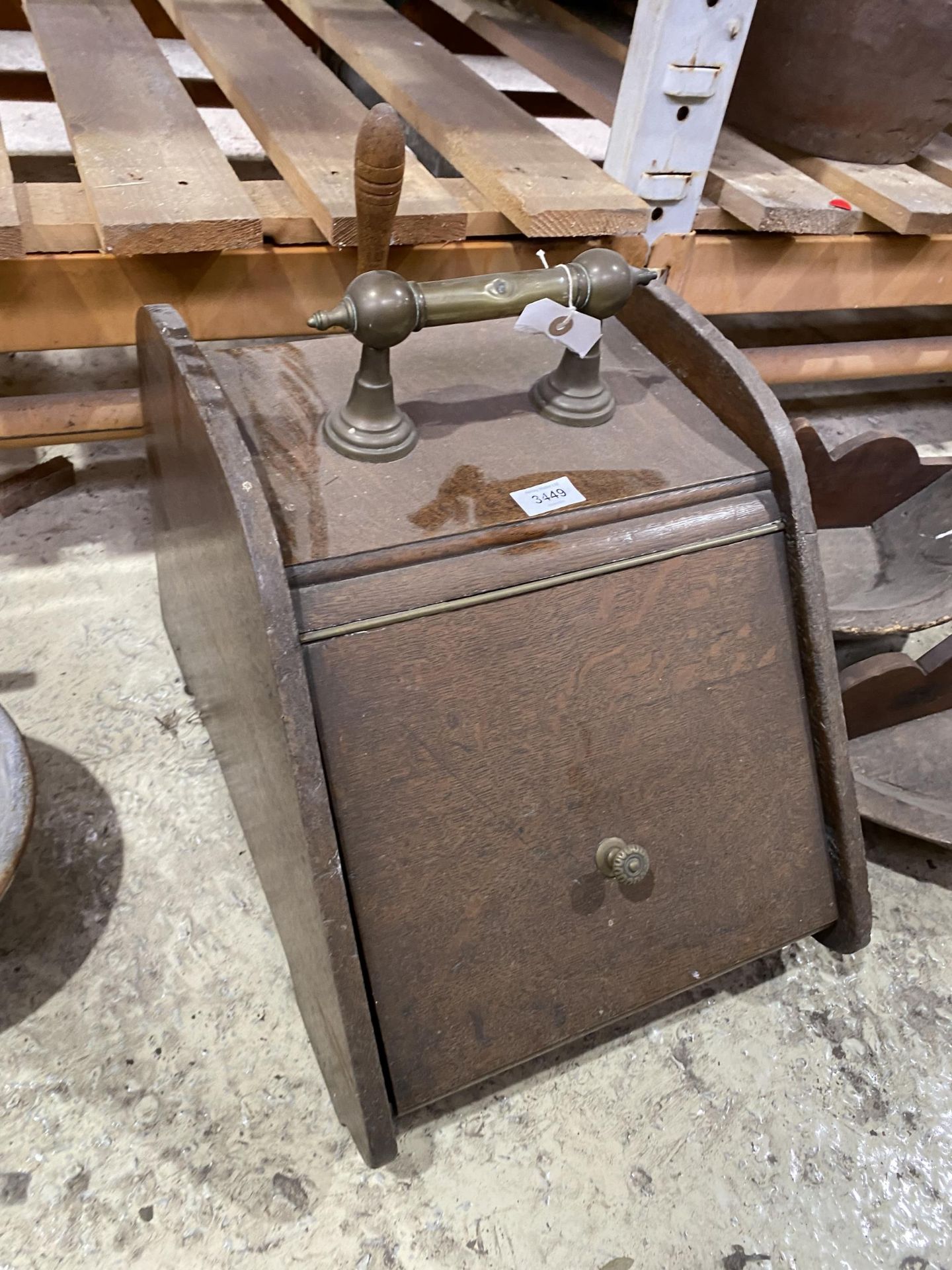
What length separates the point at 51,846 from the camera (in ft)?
3.45

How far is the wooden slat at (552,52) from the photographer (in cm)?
133

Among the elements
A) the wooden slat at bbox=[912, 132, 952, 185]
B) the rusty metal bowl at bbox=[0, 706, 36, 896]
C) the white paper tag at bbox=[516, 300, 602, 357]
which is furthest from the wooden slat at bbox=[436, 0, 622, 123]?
the rusty metal bowl at bbox=[0, 706, 36, 896]

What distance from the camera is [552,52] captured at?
142 centimetres

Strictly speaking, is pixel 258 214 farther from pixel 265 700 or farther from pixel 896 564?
pixel 896 564

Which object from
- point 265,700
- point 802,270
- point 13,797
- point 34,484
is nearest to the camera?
point 265,700

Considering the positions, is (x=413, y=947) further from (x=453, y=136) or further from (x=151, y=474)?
(x=453, y=136)

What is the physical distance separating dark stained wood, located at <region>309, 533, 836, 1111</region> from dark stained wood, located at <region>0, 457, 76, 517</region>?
966 millimetres

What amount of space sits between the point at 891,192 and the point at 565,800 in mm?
985

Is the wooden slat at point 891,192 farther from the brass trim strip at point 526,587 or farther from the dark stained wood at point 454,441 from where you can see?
the brass trim strip at point 526,587

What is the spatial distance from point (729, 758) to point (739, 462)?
0.28 meters

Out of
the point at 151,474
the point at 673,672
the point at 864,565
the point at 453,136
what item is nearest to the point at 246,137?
the point at 453,136

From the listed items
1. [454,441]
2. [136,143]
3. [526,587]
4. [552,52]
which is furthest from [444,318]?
[552,52]

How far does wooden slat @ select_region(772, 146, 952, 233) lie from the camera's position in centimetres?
122

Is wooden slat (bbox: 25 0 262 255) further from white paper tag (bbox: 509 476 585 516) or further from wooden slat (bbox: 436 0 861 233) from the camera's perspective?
wooden slat (bbox: 436 0 861 233)
